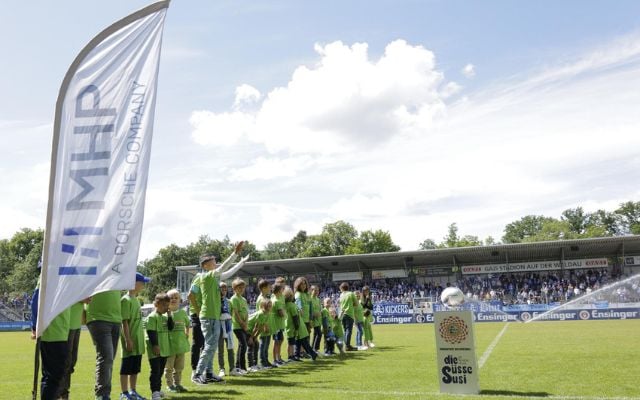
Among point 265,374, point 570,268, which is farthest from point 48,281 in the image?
point 570,268

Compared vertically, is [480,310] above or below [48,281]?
below

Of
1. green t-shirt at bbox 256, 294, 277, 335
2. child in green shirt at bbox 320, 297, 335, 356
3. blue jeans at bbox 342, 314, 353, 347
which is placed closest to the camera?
green t-shirt at bbox 256, 294, 277, 335

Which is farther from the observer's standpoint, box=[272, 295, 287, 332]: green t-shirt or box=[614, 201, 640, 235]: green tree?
box=[614, 201, 640, 235]: green tree

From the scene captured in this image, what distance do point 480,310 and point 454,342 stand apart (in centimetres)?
2921

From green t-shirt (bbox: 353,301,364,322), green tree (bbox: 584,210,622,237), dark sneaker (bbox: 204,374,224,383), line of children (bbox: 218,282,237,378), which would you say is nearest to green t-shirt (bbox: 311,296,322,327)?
green t-shirt (bbox: 353,301,364,322)

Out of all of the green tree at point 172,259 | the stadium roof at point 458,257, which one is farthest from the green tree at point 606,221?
the stadium roof at point 458,257

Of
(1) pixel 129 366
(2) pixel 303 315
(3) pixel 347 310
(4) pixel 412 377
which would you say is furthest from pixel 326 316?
(1) pixel 129 366

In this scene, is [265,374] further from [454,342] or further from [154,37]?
[154,37]

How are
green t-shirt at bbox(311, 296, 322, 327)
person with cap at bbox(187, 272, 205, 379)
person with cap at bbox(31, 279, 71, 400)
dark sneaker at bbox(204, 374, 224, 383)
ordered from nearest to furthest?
person with cap at bbox(31, 279, 71, 400)
dark sneaker at bbox(204, 374, 224, 383)
person with cap at bbox(187, 272, 205, 379)
green t-shirt at bbox(311, 296, 322, 327)

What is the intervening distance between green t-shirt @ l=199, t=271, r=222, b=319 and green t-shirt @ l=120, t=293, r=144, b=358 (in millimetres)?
1388

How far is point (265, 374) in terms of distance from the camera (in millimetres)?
10680

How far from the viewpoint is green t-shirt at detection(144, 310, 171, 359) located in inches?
333

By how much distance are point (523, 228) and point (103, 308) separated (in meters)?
134

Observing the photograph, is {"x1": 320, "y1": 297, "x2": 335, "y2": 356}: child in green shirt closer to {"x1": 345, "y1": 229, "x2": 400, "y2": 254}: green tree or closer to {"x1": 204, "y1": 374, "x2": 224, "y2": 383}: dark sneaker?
{"x1": 204, "y1": 374, "x2": 224, "y2": 383}: dark sneaker
